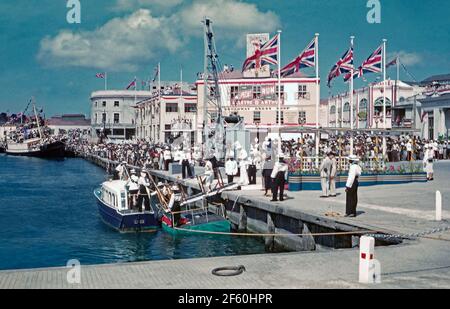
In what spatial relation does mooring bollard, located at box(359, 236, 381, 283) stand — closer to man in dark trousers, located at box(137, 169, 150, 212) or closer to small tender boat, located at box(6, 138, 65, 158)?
man in dark trousers, located at box(137, 169, 150, 212)

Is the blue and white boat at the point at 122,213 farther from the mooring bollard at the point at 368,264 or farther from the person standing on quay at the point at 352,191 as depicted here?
the mooring bollard at the point at 368,264

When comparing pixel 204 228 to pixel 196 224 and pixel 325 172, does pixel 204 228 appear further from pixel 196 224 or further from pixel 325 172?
pixel 325 172

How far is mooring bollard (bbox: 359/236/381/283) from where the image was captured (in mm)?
10773

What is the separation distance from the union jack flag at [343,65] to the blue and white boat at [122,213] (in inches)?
596

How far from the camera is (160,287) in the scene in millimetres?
10766

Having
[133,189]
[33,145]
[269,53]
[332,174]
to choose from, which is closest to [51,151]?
[33,145]

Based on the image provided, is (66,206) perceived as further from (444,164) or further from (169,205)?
(444,164)

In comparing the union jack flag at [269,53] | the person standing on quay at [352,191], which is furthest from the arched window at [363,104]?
the person standing on quay at [352,191]

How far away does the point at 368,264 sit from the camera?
10.8m

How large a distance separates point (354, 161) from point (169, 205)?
8.63 m

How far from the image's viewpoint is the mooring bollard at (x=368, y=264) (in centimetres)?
1077

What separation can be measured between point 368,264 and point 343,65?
83.8ft
